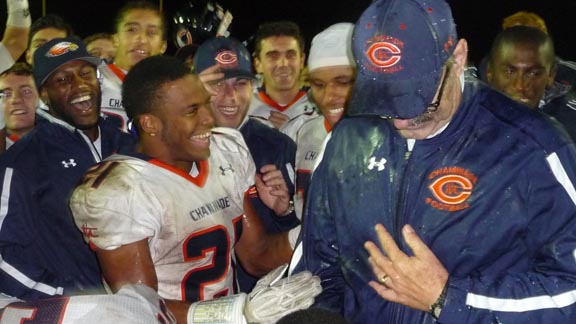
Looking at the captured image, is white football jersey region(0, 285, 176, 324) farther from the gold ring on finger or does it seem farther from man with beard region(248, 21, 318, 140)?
man with beard region(248, 21, 318, 140)

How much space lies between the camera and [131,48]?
5645mm

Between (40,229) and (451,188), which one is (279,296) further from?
(40,229)

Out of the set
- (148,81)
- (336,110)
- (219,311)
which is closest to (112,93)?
(336,110)

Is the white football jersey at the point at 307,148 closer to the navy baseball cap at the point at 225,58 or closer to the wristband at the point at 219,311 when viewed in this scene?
the navy baseball cap at the point at 225,58

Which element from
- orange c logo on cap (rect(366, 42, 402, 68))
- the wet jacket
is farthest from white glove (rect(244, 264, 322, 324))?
the wet jacket

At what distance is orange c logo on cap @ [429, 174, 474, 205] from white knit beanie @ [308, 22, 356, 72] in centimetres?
209

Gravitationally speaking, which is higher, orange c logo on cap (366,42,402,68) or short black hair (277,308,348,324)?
orange c logo on cap (366,42,402,68)

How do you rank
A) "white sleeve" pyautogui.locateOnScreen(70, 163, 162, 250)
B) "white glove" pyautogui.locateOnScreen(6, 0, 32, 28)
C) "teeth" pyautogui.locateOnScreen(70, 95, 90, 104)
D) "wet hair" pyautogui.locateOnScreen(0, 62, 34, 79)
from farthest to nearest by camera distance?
"white glove" pyautogui.locateOnScreen(6, 0, 32, 28)
"wet hair" pyautogui.locateOnScreen(0, 62, 34, 79)
"teeth" pyautogui.locateOnScreen(70, 95, 90, 104)
"white sleeve" pyautogui.locateOnScreen(70, 163, 162, 250)

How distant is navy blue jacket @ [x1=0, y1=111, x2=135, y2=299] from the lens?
3756 mm

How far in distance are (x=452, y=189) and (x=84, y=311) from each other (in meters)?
1.01

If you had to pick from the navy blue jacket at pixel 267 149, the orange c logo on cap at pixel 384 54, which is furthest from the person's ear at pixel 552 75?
the orange c logo on cap at pixel 384 54

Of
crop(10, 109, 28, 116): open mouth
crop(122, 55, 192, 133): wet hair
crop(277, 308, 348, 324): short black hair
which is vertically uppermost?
crop(122, 55, 192, 133): wet hair

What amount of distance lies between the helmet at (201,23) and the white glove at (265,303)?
2938 millimetres

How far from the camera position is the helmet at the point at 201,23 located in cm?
563
